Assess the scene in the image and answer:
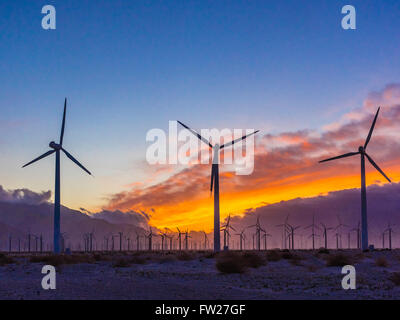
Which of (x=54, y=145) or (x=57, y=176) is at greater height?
(x=54, y=145)

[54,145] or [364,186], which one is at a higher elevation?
[54,145]

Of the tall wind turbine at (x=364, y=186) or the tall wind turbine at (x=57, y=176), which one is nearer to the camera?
the tall wind turbine at (x=57, y=176)

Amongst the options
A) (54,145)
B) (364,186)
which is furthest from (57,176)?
(364,186)

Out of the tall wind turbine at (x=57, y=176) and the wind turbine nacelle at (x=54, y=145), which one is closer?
the tall wind turbine at (x=57, y=176)

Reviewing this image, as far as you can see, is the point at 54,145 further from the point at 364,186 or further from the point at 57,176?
the point at 364,186

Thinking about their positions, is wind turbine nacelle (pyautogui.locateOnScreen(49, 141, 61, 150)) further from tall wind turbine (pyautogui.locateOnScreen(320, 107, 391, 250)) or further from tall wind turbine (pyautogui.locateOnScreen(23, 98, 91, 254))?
tall wind turbine (pyautogui.locateOnScreen(320, 107, 391, 250))

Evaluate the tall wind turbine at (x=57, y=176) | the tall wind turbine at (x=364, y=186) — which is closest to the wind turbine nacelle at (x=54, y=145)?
the tall wind turbine at (x=57, y=176)

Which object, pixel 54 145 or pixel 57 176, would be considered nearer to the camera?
pixel 57 176

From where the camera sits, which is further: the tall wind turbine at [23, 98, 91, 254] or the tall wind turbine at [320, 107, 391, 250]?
the tall wind turbine at [320, 107, 391, 250]

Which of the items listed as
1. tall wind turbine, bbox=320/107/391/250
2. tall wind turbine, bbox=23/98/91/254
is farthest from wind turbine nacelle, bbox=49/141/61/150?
tall wind turbine, bbox=320/107/391/250

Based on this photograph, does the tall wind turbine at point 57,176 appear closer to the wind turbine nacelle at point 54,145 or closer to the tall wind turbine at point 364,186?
the wind turbine nacelle at point 54,145

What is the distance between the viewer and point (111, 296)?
29109 millimetres
